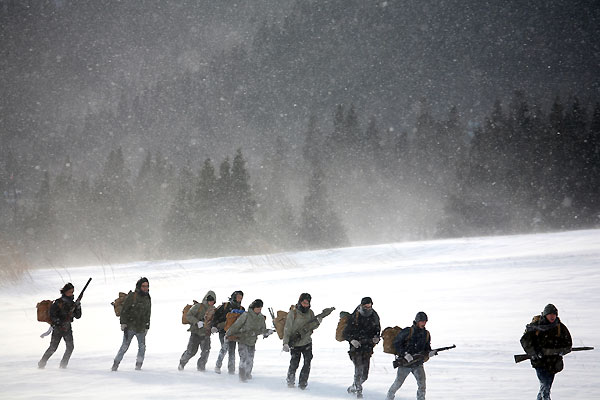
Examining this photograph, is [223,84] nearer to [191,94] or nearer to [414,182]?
[191,94]

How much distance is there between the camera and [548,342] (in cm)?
852

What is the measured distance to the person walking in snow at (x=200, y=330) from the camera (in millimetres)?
12508

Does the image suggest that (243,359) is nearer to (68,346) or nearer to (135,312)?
(135,312)

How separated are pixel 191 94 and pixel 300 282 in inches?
5325

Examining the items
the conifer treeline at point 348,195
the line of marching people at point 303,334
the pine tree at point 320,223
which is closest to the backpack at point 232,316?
the line of marching people at point 303,334

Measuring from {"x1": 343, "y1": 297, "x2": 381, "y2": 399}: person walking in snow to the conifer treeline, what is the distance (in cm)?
3534

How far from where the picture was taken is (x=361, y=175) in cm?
7181

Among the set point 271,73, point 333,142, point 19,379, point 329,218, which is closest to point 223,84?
point 271,73

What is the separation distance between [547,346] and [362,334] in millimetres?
3189

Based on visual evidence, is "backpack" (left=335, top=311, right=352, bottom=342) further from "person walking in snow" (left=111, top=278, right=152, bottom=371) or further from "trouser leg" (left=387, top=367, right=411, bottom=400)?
"person walking in snow" (left=111, top=278, right=152, bottom=371)

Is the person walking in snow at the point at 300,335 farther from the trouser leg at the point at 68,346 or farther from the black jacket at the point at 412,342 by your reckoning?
the trouser leg at the point at 68,346

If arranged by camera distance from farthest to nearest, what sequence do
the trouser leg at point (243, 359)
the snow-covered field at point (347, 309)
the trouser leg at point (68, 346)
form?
1. the trouser leg at point (68, 346)
2. the trouser leg at point (243, 359)
3. the snow-covered field at point (347, 309)

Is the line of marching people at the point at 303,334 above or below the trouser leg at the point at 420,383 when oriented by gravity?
above

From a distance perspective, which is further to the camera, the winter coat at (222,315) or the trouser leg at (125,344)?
the winter coat at (222,315)
